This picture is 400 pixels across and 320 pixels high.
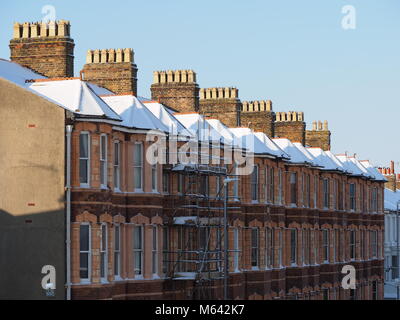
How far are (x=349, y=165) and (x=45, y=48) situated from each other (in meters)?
34.9

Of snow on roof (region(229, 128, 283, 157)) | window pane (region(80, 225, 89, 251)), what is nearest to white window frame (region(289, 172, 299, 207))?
snow on roof (region(229, 128, 283, 157))

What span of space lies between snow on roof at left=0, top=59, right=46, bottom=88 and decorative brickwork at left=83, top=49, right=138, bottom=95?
22.9ft

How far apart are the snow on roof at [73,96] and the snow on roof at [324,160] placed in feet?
98.1

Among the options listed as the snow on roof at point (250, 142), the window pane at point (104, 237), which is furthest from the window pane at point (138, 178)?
the snow on roof at point (250, 142)

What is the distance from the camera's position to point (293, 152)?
64625mm

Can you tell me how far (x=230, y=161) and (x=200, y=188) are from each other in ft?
11.0

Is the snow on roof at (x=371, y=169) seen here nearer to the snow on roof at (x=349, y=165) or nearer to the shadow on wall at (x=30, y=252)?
the snow on roof at (x=349, y=165)

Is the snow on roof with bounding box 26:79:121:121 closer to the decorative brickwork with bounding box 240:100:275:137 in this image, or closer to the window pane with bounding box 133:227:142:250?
the window pane with bounding box 133:227:142:250

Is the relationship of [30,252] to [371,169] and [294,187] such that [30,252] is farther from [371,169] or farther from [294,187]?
[371,169]

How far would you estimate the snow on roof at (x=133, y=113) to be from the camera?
146 feet

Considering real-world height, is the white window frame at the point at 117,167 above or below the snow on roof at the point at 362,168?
below

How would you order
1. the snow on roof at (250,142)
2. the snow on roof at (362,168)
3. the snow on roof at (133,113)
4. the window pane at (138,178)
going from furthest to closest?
the snow on roof at (362,168)
the snow on roof at (250,142)
the snow on roof at (133,113)
the window pane at (138,178)

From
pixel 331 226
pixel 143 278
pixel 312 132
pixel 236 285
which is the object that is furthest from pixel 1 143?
pixel 312 132

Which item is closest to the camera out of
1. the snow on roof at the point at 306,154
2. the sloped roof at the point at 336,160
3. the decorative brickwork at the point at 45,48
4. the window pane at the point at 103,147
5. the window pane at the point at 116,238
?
the window pane at the point at 103,147
